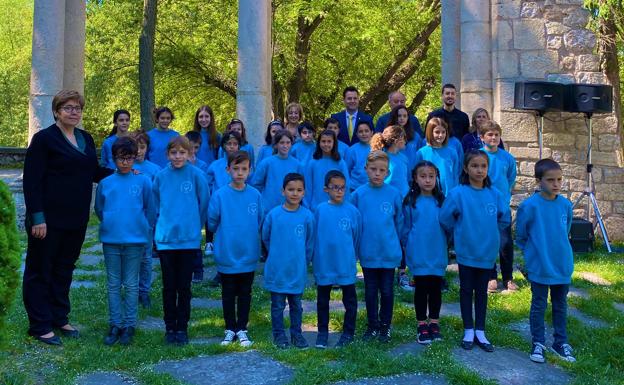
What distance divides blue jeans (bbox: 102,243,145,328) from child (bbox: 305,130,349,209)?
191cm

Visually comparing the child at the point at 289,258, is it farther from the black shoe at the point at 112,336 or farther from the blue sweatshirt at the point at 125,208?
the black shoe at the point at 112,336

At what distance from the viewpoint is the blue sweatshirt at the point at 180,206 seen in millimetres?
4910

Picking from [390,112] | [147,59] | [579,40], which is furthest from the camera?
[147,59]

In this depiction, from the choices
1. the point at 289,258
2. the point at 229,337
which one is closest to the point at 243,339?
the point at 229,337

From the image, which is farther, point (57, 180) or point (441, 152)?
point (441, 152)

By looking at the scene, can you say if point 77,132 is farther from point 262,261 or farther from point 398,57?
point 398,57

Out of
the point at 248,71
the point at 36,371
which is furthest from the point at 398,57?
the point at 36,371

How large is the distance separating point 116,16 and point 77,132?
45.3 feet

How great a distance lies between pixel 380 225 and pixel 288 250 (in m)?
0.72

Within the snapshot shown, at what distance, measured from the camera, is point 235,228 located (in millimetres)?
4887

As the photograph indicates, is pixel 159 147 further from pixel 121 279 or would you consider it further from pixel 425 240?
pixel 425 240

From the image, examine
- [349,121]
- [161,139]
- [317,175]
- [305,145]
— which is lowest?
[317,175]

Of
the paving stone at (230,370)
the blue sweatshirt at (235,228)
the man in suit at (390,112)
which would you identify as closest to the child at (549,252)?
the paving stone at (230,370)

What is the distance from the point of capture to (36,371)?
4.16 m
